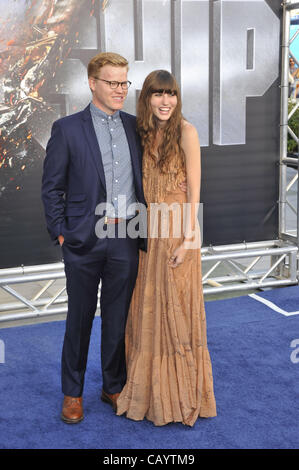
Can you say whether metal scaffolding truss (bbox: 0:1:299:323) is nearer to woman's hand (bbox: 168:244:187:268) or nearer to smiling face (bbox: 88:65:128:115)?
woman's hand (bbox: 168:244:187:268)

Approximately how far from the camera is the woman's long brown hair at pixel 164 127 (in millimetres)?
2789

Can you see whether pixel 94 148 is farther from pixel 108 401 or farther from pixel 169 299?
pixel 108 401

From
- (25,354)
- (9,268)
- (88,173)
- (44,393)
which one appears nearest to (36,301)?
(9,268)

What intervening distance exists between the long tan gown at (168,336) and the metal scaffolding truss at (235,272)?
1552 millimetres

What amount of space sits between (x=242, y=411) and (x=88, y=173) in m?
1.44

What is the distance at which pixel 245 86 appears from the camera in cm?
486

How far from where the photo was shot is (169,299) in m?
3.00

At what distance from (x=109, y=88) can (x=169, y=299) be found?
1027 mm

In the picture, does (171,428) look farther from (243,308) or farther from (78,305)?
(243,308)
